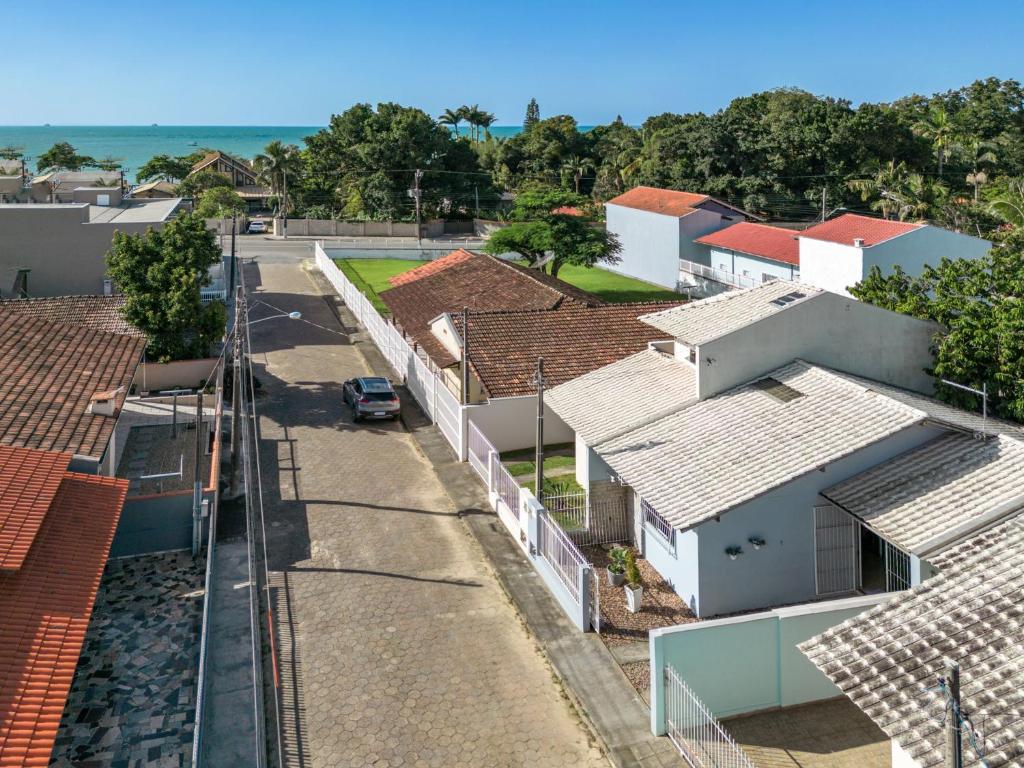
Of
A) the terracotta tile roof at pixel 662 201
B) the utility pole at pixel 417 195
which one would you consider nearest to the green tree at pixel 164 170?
the utility pole at pixel 417 195

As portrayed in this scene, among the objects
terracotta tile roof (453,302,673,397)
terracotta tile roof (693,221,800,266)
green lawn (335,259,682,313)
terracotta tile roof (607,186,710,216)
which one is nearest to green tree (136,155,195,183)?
green lawn (335,259,682,313)

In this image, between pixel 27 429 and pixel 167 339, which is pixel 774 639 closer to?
pixel 27 429

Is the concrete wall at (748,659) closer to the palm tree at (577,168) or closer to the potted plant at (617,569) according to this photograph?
the potted plant at (617,569)

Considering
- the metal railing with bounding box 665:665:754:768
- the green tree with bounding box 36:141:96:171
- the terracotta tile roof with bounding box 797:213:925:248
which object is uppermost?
the green tree with bounding box 36:141:96:171

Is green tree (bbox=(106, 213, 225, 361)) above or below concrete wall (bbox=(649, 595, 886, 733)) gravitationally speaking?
above

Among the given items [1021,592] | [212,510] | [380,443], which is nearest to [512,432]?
[380,443]

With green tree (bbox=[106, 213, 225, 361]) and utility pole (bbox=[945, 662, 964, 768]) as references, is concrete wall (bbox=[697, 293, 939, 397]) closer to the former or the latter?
utility pole (bbox=[945, 662, 964, 768])

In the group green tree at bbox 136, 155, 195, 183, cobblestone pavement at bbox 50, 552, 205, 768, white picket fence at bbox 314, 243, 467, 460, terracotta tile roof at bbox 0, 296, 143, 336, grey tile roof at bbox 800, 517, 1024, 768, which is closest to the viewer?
grey tile roof at bbox 800, 517, 1024, 768
